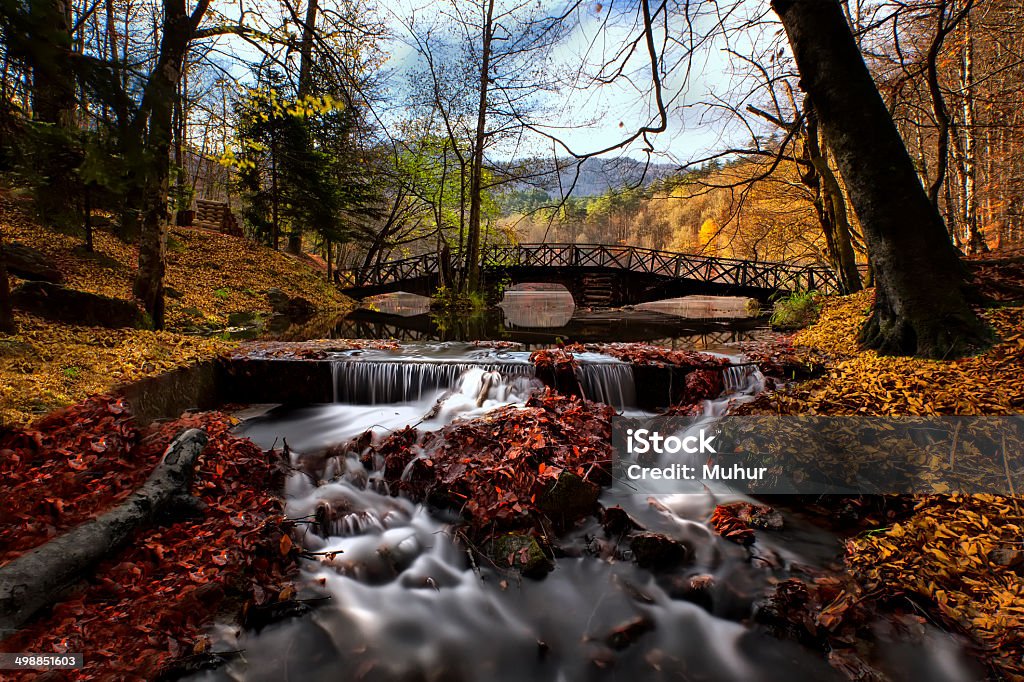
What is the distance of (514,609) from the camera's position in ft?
8.84

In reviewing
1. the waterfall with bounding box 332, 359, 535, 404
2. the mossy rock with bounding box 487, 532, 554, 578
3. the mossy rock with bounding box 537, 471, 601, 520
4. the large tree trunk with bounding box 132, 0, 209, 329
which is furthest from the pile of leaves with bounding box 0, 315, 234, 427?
the mossy rock with bounding box 537, 471, 601, 520

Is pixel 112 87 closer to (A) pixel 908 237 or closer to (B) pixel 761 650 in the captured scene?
(B) pixel 761 650

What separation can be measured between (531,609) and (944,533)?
95.3 inches

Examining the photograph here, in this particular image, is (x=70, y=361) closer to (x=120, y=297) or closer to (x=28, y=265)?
(x=28, y=265)

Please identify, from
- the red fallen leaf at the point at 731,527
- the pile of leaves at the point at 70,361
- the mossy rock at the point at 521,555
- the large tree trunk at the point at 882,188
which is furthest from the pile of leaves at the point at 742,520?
the pile of leaves at the point at 70,361

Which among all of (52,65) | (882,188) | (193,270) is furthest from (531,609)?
(193,270)

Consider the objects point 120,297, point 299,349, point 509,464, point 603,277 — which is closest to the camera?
point 509,464

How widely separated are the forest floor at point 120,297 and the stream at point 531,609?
81.7 inches

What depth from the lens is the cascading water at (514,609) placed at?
2254 millimetres

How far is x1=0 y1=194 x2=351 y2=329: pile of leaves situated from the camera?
9164 millimetres

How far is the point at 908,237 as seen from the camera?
3953 mm

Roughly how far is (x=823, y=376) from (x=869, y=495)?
4.79 ft

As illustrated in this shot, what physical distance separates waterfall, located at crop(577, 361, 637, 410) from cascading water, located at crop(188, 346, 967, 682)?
1.98 metres

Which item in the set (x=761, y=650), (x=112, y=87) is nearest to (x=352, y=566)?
(x=761, y=650)
